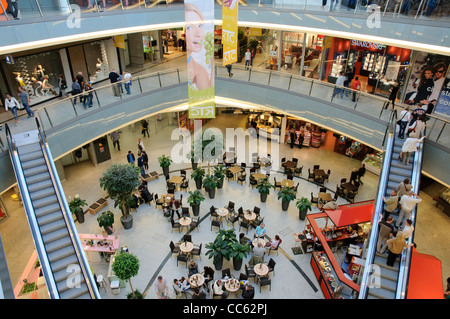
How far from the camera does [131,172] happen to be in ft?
44.1

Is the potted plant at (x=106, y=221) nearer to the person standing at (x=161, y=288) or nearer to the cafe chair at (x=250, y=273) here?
the person standing at (x=161, y=288)

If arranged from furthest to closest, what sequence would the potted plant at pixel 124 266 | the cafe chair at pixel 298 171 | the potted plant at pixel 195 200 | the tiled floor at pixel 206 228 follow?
1. the cafe chair at pixel 298 171
2. the potted plant at pixel 195 200
3. the tiled floor at pixel 206 228
4. the potted plant at pixel 124 266

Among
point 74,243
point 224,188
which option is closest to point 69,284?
point 74,243

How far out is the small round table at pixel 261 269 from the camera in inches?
462

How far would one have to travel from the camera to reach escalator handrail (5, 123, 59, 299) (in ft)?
29.5

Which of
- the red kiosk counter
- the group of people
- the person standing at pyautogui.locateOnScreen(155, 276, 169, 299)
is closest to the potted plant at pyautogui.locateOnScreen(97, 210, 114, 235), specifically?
the person standing at pyautogui.locateOnScreen(155, 276, 169, 299)

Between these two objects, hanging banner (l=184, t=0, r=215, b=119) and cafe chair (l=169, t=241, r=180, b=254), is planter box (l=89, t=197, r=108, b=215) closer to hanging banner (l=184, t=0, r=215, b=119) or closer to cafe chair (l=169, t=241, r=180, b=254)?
cafe chair (l=169, t=241, r=180, b=254)

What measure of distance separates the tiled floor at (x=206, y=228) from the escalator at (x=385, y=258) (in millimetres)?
3265

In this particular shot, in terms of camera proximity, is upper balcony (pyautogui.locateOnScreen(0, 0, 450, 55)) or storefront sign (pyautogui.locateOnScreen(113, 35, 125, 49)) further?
storefront sign (pyautogui.locateOnScreen(113, 35, 125, 49))

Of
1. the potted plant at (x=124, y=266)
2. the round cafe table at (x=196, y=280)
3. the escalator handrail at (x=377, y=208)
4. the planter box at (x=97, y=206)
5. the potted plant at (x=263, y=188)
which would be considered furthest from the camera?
the potted plant at (x=263, y=188)

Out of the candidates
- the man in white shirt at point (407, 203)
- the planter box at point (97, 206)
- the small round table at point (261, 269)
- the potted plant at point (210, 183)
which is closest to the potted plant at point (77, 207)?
the planter box at point (97, 206)

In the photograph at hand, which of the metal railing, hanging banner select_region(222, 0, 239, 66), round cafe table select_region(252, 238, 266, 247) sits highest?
the metal railing

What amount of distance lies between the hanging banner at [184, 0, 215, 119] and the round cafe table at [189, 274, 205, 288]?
650cm
